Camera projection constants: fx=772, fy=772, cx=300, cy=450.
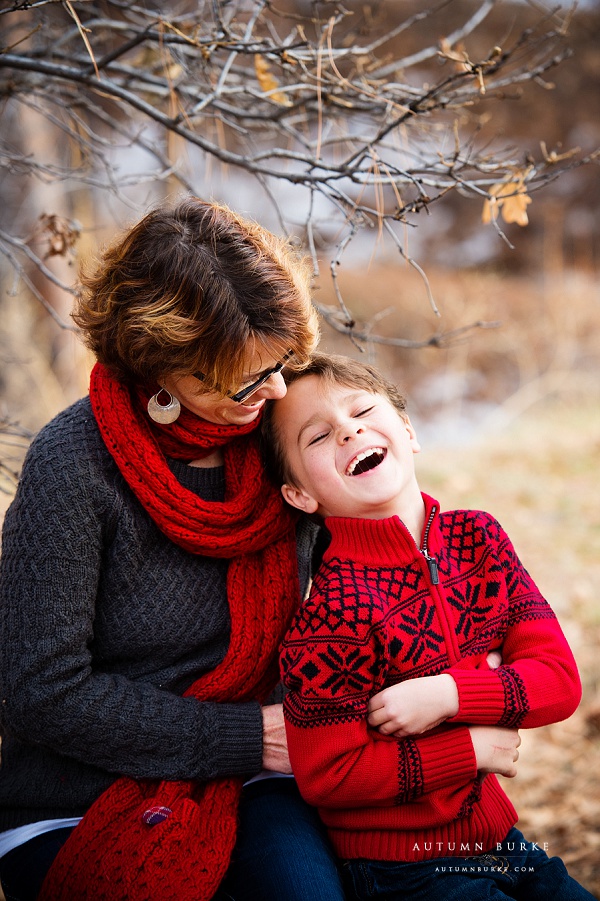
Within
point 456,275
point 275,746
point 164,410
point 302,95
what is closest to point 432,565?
point 275,746

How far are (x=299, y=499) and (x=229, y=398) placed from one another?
0.98 feet

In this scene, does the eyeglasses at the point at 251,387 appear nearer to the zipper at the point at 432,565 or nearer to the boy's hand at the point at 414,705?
the zipper at the point at 432,565

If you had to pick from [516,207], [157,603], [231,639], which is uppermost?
[516,207]

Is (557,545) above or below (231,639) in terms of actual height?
below

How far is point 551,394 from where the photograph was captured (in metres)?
8.53

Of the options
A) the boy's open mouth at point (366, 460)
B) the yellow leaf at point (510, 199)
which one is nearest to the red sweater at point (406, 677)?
the boy's open mouth at point (366, 460)

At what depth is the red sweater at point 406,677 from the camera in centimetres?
144

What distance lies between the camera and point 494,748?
1.50 metres

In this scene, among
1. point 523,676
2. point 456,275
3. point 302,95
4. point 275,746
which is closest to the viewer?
point 523,676

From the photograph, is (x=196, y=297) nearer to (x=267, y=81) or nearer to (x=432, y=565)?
(x=432, y=565)

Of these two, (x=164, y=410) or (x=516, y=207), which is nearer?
(x=164, y=410)

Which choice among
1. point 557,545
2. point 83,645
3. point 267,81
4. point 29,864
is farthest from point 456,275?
point 29,864

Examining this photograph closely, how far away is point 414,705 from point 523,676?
235mm

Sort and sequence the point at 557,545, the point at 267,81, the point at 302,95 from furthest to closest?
the point at 557,545
the point at 302,95
the point at 267,81
